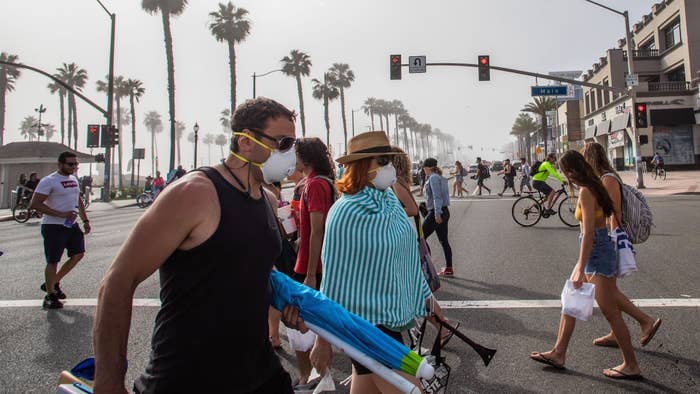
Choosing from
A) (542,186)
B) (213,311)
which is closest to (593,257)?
(213,311)

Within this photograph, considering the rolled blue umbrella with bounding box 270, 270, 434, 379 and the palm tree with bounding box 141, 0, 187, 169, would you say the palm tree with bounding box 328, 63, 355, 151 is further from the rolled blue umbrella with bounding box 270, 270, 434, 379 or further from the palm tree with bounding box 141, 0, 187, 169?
the rolled blue umbrella with bounding box 270, 270, 434, 379

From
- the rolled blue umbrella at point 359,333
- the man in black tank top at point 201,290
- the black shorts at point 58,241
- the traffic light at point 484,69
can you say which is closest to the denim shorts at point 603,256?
the rolled blue umbrella at point 359,333

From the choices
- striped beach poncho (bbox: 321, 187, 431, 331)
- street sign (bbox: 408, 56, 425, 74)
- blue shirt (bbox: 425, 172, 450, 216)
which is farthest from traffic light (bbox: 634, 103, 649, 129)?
striped beach poncho (bbox: 321, 187, 431, 331)

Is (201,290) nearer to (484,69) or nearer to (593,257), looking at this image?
(593,257)

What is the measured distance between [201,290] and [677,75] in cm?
5117

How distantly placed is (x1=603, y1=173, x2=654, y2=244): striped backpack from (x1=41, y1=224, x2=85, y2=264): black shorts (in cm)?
623

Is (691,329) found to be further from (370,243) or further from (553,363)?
(370,243)

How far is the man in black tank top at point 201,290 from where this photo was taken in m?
1.68

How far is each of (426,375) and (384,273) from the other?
860 mm

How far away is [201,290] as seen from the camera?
5.92 ft

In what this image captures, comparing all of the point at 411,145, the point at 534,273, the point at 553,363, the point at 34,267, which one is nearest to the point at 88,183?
the point at 34,267

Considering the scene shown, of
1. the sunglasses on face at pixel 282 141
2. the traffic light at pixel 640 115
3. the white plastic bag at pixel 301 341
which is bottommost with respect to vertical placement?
the white plastic bag at pixel 301 341

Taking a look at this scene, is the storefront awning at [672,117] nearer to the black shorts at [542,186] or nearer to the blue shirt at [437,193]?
the black shorts at [542,186]

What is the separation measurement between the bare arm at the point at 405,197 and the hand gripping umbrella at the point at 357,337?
3114 millimetres
